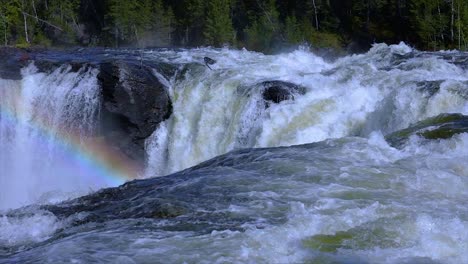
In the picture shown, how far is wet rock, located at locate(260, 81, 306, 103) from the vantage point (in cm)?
1518

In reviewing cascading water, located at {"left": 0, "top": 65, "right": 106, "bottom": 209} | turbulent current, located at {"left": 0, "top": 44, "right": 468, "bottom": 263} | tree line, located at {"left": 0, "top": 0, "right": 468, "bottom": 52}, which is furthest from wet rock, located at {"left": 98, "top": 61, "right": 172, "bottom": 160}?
tree line, located at {"left": 0, "top": 0, "right": 468, "bottom": 52}

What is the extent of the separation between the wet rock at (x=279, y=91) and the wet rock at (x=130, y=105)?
356 cm

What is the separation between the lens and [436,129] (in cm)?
1056

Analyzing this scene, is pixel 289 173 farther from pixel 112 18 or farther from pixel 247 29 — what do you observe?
pixel 112 18

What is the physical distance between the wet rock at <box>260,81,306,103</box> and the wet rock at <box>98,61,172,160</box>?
3.56 metres

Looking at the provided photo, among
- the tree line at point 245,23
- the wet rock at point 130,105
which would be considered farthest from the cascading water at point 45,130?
the tree line at point 245,23

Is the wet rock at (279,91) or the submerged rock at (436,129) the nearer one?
the submerged rock at (436,129)

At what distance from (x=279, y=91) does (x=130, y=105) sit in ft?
15.1

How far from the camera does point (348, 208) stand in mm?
7301

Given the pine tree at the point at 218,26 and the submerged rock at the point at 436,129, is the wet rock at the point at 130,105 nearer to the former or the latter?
the submerged rock at the point at 436,129

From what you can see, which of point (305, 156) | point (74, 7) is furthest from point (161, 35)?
point (305, 156)

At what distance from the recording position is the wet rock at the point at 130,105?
1689 cm

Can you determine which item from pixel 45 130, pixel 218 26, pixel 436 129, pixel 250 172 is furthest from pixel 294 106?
pixel 218 26

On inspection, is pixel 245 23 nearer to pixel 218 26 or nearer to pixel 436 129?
pixel 218 26
